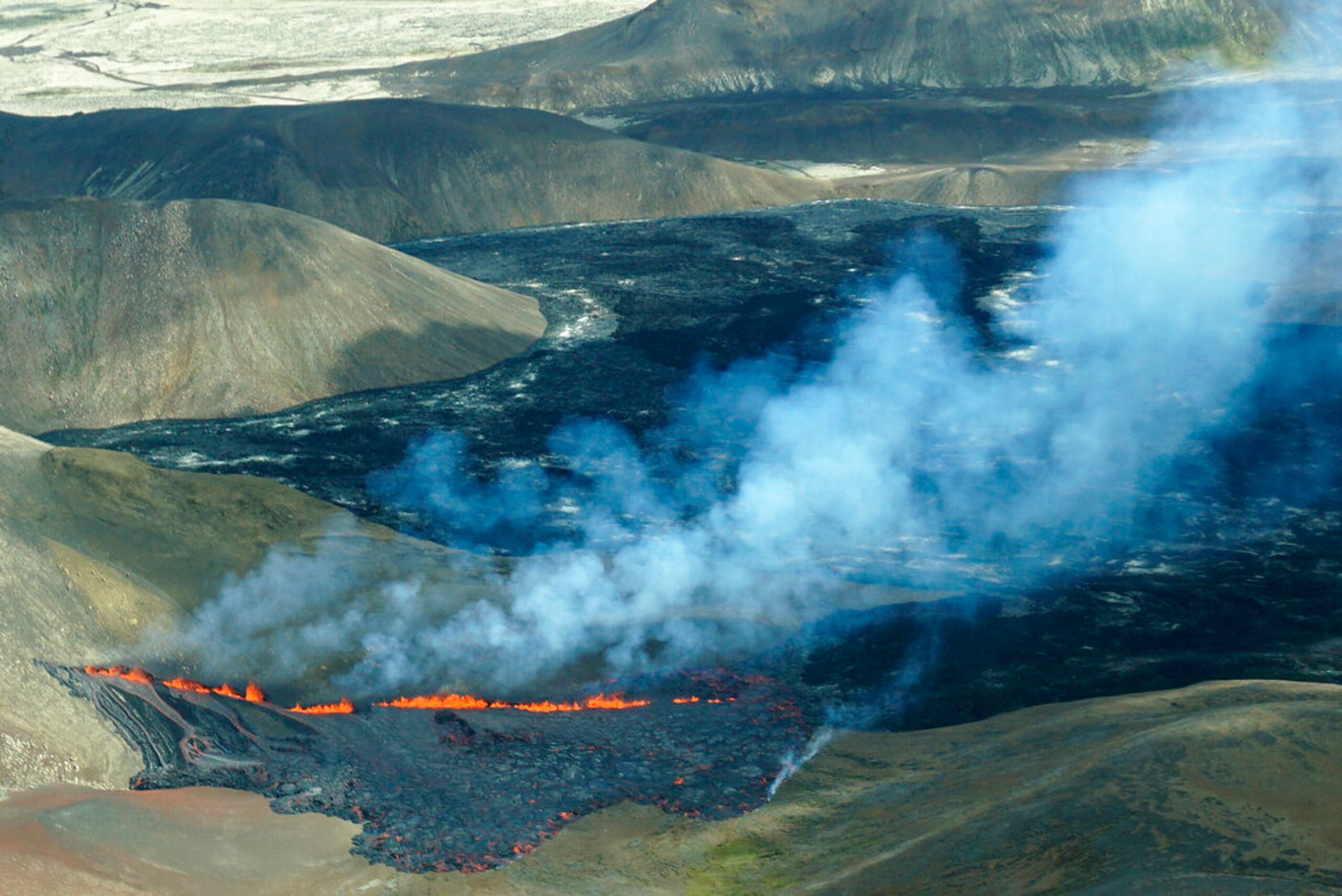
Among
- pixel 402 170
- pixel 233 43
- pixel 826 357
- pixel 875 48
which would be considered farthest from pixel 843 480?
pixel 233 43

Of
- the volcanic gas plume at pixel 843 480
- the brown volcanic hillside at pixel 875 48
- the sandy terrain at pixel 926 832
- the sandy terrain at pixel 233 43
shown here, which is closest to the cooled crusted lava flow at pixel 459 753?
the sandy terrain at pixel 926 832

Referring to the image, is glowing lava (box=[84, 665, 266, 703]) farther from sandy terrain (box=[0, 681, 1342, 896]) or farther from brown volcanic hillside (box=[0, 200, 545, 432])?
brown volcanic hillside (box=[0, 200, 545, 432])

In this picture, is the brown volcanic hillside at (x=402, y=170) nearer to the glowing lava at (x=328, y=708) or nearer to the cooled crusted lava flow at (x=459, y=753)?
the glowing lava at (x=328, y=708)

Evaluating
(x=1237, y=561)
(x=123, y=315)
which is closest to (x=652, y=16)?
(x=123, y=315)

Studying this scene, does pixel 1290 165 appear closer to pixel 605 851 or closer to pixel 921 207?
pixel 921 207

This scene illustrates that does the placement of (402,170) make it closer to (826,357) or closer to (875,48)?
(826,357)

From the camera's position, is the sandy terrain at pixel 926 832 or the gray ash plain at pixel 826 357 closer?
the sandy terrain at pixel 926 832
